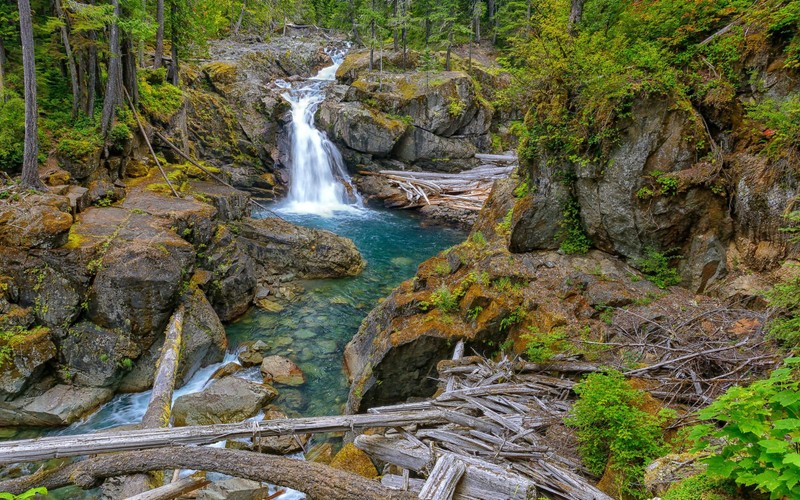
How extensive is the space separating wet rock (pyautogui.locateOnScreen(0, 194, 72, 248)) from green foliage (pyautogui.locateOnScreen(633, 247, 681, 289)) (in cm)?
1190

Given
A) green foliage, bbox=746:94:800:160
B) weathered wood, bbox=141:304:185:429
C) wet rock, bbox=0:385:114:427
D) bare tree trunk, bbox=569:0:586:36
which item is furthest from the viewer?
bare tree trunk, bbox=569:0:586:36

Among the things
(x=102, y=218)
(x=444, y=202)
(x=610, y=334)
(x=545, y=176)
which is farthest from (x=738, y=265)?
(x=444, y=202)

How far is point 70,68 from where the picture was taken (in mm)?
12016

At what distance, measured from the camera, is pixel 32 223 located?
27.7 feet

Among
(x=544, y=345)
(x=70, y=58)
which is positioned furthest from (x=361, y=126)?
(x=544, y=345)

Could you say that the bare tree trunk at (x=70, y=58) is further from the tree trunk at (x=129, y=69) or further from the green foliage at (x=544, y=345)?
the green foliage at (x=544, y=345)

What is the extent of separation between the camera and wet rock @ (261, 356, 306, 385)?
9336 millimetres

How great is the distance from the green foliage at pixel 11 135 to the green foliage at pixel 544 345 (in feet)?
43.0

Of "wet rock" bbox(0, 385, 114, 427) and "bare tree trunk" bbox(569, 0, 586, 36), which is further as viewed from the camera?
"bare tree trunk" bbox(569, 0, 586, 36)

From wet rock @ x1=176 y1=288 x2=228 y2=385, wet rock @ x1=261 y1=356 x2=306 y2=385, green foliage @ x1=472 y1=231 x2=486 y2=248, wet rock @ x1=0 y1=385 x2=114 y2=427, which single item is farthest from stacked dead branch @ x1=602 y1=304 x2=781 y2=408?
wet rock @ x1=0 y1=385 x2=114 y2=427

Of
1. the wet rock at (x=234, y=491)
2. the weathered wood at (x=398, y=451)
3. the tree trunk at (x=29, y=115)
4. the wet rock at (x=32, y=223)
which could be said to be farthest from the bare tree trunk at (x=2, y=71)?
the weathered wood at (x=398, y=451)

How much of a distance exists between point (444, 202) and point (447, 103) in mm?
7086

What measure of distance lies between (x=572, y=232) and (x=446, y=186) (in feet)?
55.0

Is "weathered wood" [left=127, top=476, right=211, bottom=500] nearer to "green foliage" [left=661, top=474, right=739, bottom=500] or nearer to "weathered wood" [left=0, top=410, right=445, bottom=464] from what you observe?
"weathered wood" [left=0, top=410, right=445, bottom=464]
